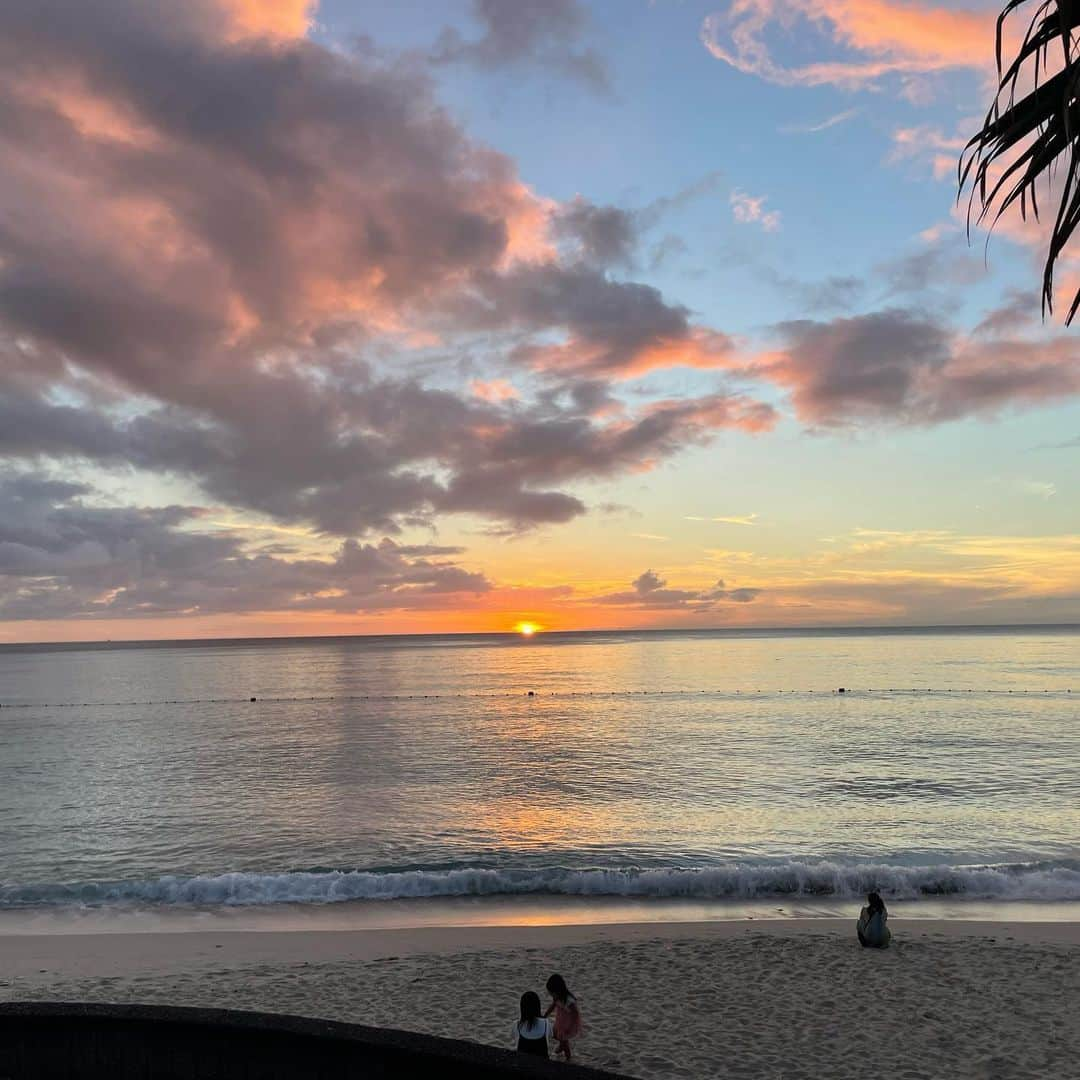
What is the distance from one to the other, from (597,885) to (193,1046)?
18318 millimetres

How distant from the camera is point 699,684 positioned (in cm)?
10556

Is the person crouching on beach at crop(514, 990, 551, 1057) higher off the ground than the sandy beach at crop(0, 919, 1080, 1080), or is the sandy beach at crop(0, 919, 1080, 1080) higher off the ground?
the person crouching on beach at crop(514, 990, 551, 1057)

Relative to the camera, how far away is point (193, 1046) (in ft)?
19.5

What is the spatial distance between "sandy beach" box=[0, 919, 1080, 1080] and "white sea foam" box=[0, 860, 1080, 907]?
301 cm

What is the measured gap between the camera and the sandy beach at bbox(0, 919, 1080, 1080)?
1191 cm

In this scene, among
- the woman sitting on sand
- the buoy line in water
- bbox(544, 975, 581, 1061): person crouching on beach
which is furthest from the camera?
the buoy line in water

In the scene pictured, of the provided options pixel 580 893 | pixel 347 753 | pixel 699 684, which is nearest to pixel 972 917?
pixel 580 893

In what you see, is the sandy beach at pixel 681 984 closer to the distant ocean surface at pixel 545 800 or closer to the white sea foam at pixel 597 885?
the white sea foam at pixel 597 885

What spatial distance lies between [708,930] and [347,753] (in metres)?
36.8

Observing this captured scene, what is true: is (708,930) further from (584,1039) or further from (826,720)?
(826,720)

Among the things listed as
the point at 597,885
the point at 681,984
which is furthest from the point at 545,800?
the point at 681,984

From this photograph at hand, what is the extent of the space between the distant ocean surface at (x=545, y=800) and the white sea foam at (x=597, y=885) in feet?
0.24

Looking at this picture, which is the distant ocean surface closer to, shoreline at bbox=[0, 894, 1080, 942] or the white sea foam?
the white sea foam

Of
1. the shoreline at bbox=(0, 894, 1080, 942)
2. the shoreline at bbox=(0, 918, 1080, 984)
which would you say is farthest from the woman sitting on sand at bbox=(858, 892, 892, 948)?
the shoreline at bbox=(0, 894, 1080, 942)
